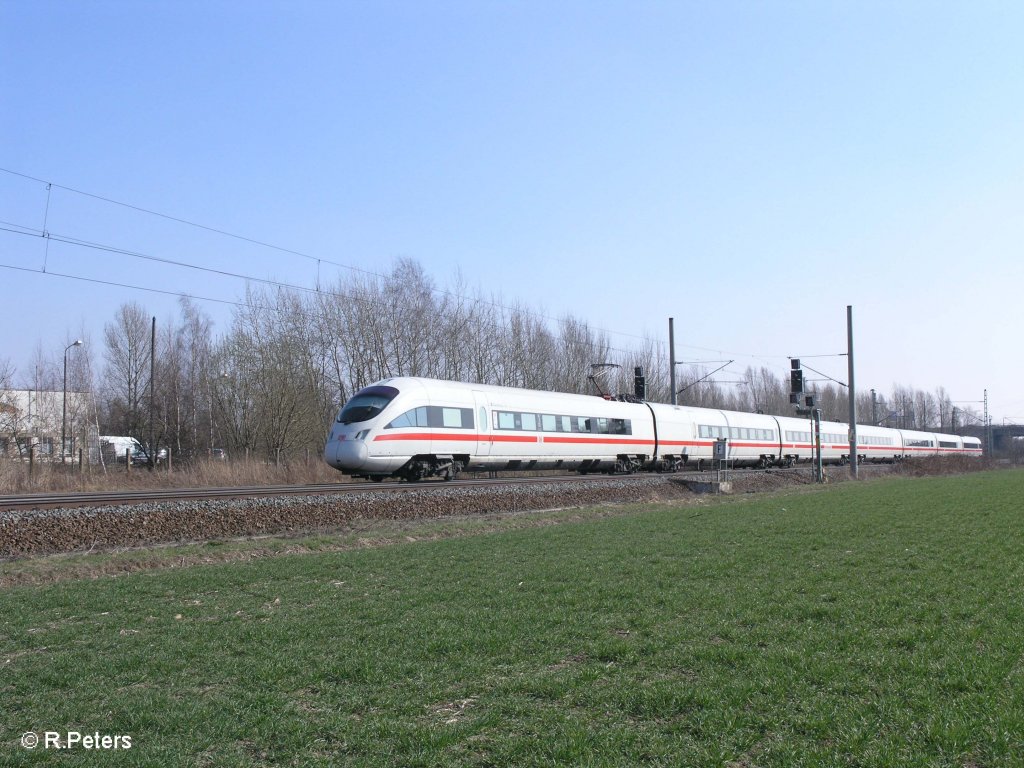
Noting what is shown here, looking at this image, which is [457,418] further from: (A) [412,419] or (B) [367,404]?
(B) [367,404]

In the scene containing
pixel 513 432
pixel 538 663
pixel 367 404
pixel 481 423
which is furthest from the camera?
pixel 513 432

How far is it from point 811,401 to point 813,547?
2577 cm

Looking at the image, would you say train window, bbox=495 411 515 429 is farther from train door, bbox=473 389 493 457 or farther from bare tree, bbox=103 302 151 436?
bare tree, bbox=103 302 151 436

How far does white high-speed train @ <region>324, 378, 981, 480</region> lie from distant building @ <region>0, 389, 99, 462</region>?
1331 centimetres

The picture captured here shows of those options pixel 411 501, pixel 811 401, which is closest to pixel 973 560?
pixel 411 501

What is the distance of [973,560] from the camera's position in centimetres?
1092

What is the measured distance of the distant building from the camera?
34719 millimetres

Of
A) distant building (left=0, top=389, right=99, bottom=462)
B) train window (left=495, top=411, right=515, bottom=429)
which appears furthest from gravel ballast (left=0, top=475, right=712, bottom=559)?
distant building (left=0, top=389, right=99, bottom=462)

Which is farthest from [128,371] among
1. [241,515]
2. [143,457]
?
[241,515]

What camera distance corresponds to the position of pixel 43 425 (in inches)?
1649

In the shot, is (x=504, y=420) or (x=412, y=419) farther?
(x=504, y=420)

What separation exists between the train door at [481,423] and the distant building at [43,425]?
1527 centimetres

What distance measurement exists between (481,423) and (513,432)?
1.79 meters

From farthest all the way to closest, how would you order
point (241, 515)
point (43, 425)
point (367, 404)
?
point (43, 425)
point (367, 404)
point (241, 515)
